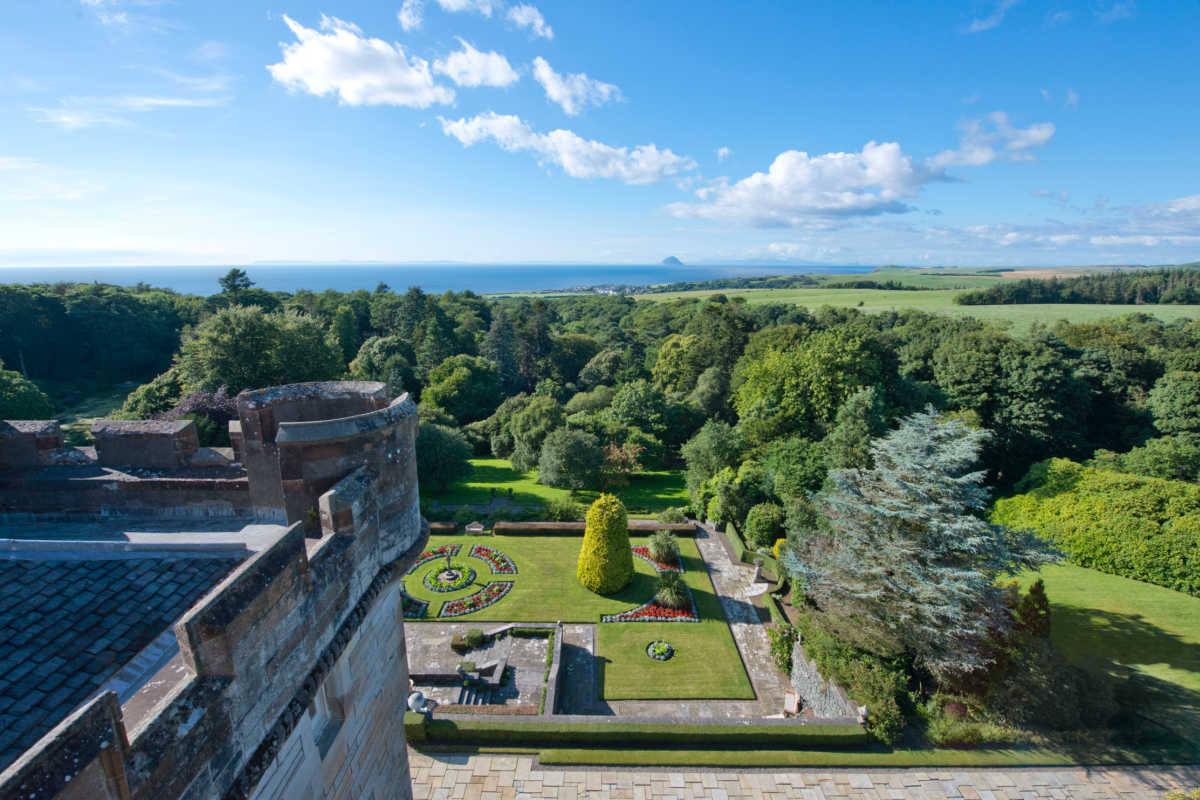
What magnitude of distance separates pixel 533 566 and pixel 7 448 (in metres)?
17.1

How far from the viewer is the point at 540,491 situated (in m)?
31.0

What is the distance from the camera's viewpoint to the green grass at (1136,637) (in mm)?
13133

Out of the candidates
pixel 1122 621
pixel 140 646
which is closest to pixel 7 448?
pixel 140 646

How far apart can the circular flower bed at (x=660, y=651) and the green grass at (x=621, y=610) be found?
6.3 inches

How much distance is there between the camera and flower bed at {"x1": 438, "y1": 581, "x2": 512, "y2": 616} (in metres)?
19.1

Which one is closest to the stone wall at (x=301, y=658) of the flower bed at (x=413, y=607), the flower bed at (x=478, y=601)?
the flower bed at (x=478, y=601)

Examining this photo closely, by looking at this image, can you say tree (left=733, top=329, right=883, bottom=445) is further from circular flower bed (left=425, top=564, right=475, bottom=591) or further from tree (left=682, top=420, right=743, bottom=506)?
circular flower bed (left=425, top=564, right=475, bottom=591)

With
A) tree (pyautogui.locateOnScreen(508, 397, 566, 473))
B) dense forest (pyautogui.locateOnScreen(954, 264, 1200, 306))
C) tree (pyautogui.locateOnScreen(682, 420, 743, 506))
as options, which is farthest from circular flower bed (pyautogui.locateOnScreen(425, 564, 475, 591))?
dense forest (pyautogui.locateOnScreen(954, 264, 1200, 306))

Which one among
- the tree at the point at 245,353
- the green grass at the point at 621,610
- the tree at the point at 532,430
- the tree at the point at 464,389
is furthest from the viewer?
the tree at the point at 464,389

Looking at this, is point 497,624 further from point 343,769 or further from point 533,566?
point 343,769

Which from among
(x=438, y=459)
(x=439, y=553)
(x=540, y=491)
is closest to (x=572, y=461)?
(x=540, y=491)

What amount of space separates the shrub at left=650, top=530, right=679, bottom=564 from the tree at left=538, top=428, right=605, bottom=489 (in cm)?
812

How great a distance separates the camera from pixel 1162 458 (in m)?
23.2

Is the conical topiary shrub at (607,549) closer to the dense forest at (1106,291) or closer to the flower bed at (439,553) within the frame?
the flower bed at (439,553)
